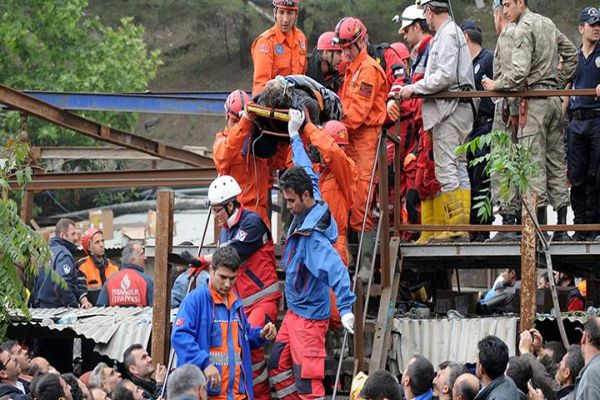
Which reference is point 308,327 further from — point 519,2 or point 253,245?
point 519,2

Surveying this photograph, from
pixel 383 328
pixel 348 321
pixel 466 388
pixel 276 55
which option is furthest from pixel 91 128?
pixel 466 388

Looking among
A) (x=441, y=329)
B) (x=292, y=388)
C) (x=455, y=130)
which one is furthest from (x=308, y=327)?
(x=455, y=130)

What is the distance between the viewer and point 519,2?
14039 mm

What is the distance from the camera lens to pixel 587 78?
1420 cm

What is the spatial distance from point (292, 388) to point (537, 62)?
431cm

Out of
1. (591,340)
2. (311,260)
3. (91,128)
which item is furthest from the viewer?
(91,128)

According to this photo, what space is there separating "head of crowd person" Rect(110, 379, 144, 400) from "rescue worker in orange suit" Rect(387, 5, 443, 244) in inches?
146

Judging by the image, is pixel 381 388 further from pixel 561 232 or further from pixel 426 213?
pixel 561 232

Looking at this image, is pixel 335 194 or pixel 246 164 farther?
pixel 246 164

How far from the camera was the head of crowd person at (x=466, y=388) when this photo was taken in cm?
1027

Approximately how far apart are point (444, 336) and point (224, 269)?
9.94ft

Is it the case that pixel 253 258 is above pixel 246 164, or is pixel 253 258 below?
below

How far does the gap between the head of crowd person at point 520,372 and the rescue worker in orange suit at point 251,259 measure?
92.5 inches

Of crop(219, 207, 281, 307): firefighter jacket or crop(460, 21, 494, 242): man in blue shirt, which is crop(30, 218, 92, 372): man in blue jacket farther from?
crop(460, 21, 494, 242): man in blue shirt
